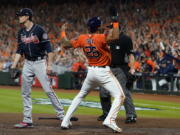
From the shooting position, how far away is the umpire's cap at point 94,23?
24.5ft

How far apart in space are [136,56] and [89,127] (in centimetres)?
1350

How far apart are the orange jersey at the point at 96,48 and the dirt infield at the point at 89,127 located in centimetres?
125

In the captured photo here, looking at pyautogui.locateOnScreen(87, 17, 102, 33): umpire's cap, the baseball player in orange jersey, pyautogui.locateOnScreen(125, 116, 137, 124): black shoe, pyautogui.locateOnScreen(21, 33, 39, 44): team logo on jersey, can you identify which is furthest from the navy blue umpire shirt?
pyautogui.locateOnScreen(125, 116, 137, 124): black shoe

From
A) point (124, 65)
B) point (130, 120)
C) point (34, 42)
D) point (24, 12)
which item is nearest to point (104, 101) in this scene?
point (130, 120)

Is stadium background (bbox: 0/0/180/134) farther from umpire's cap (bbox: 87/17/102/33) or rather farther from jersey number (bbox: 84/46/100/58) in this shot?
umpire's cap (bbox: 87/17/102/33)

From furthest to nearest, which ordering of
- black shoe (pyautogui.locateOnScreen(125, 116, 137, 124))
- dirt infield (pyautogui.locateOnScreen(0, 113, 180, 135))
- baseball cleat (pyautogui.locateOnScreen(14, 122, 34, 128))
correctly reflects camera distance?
black shoe (pyautogui.locateOnScreen(125, 116, 137, 124)) → baseball cleat (pyautogui.locateOnScreen(14, 122, 34, 128)) → dirt infield (pyautogui.locateOnScreen(0, 113, 180, 135))

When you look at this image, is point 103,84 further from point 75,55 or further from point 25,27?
point 75,55

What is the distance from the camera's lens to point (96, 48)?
7.44 meters

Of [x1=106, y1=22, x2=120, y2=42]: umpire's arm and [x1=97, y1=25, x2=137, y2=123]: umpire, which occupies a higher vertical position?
[x1=106, y1=22, x2=120, y2=42]: umpire's arm

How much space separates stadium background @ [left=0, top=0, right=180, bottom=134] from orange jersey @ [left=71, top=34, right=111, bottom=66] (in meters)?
1.25

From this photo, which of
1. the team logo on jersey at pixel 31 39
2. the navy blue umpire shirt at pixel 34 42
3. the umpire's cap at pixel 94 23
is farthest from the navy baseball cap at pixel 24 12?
the umpire's cap at pixel 94 23

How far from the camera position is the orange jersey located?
7.43 meters

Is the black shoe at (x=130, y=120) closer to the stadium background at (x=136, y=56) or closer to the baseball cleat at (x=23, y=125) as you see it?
the stadium background at (x=136, y=56)

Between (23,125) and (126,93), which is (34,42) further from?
(126,93)
